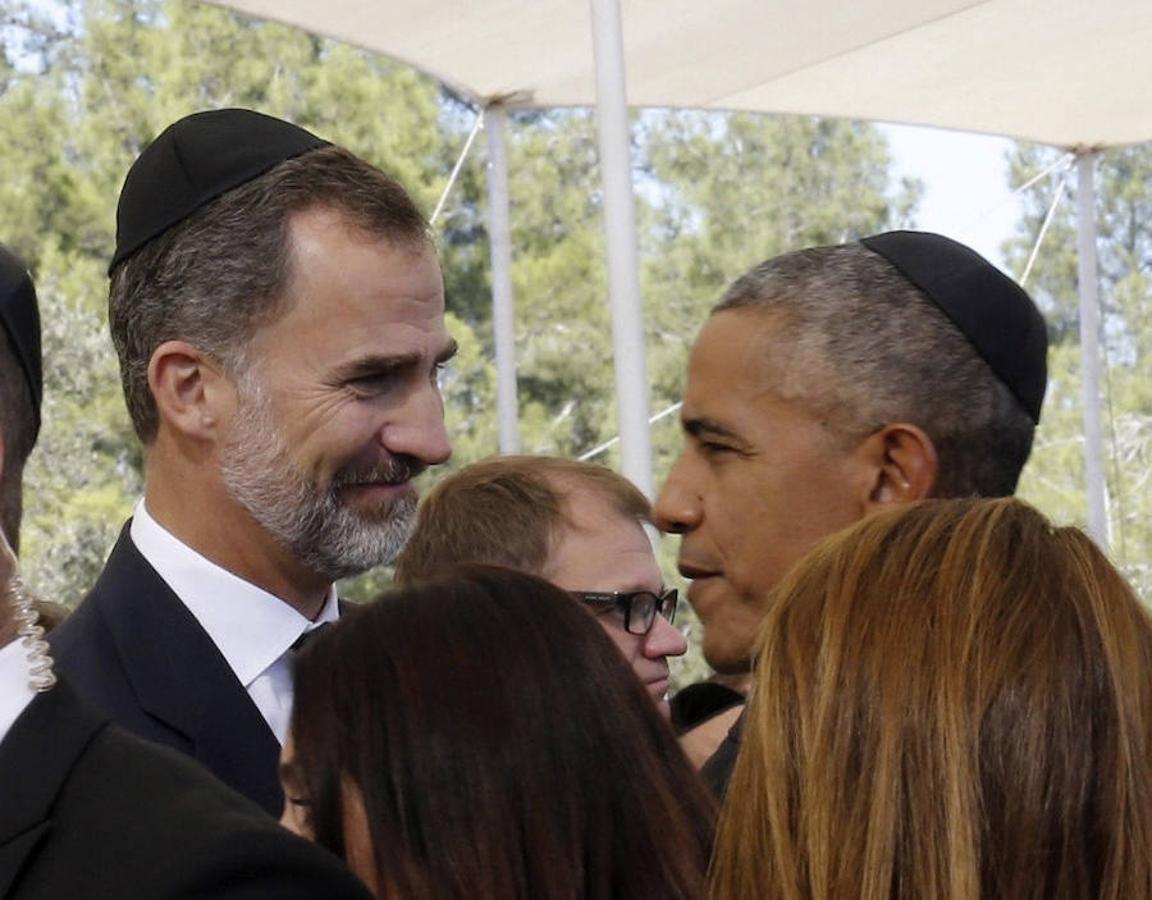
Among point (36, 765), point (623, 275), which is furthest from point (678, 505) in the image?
point (623, 275)

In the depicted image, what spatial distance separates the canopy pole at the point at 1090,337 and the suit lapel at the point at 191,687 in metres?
8.17

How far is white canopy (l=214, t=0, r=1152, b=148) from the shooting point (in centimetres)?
776

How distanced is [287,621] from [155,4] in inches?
691

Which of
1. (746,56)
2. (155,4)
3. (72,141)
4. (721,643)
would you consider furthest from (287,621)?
(155,4)

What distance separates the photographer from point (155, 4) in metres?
18.8

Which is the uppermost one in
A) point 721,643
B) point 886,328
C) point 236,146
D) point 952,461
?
point 236,146

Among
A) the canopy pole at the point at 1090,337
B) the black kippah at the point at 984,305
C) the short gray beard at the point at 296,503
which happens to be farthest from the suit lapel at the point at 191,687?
the canopy pole at the point at 1090,337

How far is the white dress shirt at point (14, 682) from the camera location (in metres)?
1.36

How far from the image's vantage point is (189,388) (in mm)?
2256

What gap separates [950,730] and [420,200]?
16085 mm

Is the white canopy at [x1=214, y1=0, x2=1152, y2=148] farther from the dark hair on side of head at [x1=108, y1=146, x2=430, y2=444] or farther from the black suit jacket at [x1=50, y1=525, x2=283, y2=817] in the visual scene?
the black suit jacket at [x1=50, y1=525, x2=283, y2=817]

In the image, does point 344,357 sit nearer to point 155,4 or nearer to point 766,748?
point 766,748

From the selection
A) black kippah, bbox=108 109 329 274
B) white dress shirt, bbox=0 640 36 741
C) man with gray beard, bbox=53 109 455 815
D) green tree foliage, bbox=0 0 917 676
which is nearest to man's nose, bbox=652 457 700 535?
man with gray beard, bbox=53 109 455 815

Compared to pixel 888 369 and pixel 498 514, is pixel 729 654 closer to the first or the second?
pixel 888 369
